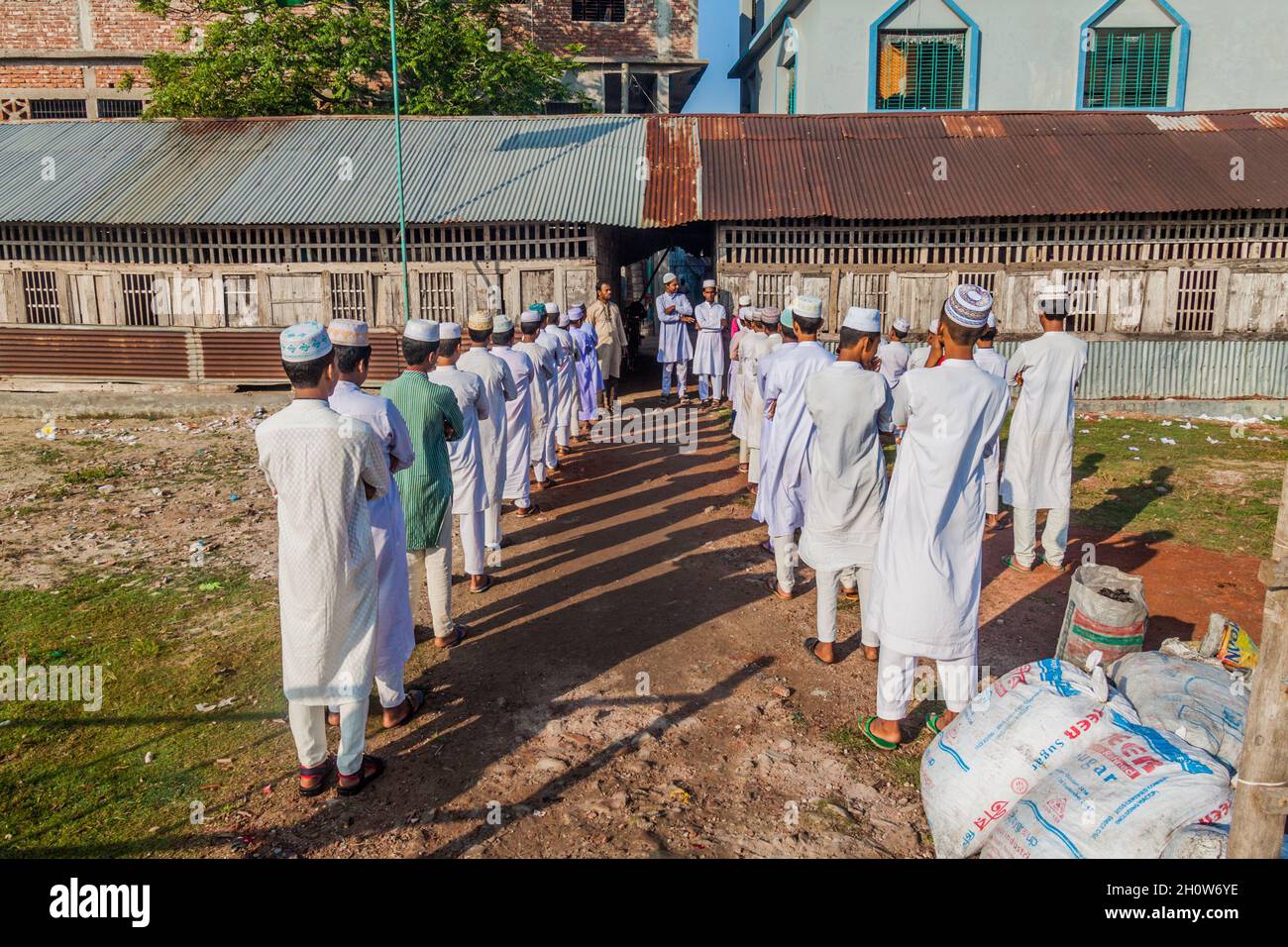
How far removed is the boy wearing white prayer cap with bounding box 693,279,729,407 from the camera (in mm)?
13078

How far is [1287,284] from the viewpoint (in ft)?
41.9

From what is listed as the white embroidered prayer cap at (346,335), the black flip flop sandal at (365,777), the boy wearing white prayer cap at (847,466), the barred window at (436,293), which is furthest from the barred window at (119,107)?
the black flip flop sandal at (365,777)

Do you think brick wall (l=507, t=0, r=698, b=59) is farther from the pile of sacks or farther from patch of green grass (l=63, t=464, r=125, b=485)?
the pile of sacks

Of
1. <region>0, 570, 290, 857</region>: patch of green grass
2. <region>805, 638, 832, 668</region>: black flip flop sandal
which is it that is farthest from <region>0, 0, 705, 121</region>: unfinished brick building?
<region>805, 638, 832, 668</region>: black flip flop sandal

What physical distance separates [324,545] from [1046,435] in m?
5.40

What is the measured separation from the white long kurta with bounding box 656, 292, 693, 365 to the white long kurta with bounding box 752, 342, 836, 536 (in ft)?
24.6


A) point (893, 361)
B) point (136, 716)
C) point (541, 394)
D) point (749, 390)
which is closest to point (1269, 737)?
point (136, 716)

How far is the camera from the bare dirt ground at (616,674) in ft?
12.3

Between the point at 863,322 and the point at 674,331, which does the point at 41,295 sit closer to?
the point at 674,331

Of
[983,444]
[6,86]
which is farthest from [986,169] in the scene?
[6,86]

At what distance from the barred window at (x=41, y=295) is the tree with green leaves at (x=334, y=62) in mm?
4913

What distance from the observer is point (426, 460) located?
5191 mm

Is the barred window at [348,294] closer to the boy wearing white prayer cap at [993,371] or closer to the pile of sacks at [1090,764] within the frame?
the boy wearing white prayer cap at [993,371]
